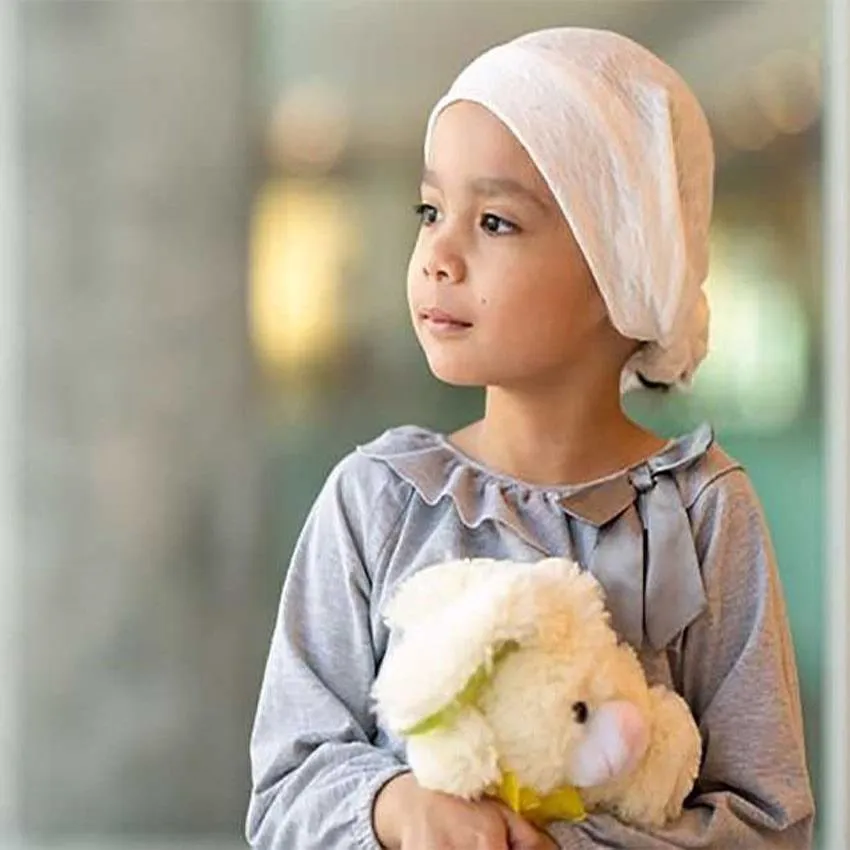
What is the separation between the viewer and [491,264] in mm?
1115

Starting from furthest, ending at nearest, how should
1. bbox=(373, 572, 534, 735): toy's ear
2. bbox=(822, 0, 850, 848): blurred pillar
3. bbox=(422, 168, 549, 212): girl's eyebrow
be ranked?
bbox=(822, 0, 850, 848): blurred pillar < bbox=(422, 168, 549, 212): girl's eyebrow < bbox=(373, 572, 534, 735): toy's ear

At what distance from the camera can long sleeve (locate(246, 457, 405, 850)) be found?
3.66ft

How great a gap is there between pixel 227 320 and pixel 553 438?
1188 millimetres

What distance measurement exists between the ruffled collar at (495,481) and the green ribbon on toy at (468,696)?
0.14 metres

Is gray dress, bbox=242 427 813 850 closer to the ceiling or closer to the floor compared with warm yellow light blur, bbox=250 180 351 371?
closer to the floor

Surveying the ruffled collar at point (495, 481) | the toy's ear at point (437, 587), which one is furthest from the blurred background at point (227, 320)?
the toy's ear at point (437, 587)

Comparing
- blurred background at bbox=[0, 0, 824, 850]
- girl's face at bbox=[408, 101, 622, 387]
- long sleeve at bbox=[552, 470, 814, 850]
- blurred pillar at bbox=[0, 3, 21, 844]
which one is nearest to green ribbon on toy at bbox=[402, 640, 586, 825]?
long sleeve at bbox=[552, 470, 814, 850]

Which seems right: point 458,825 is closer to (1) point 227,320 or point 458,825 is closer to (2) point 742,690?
(2) point 742,690

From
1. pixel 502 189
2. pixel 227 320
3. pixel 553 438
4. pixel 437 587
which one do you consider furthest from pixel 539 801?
pixel 227 320

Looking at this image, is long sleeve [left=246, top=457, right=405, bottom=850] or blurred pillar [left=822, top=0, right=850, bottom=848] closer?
long sleeve [left=246, top=457, right=405, bottom=850]

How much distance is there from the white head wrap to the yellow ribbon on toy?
297 mm

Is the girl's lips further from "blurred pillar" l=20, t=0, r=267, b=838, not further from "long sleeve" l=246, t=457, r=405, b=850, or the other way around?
"blurred pillar" l=20, t=0, r=267, b=838

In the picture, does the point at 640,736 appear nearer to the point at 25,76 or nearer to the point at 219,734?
the point at 219,734

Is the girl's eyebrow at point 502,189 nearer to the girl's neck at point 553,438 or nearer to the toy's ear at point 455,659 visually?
the girl's neck at point 553,438
